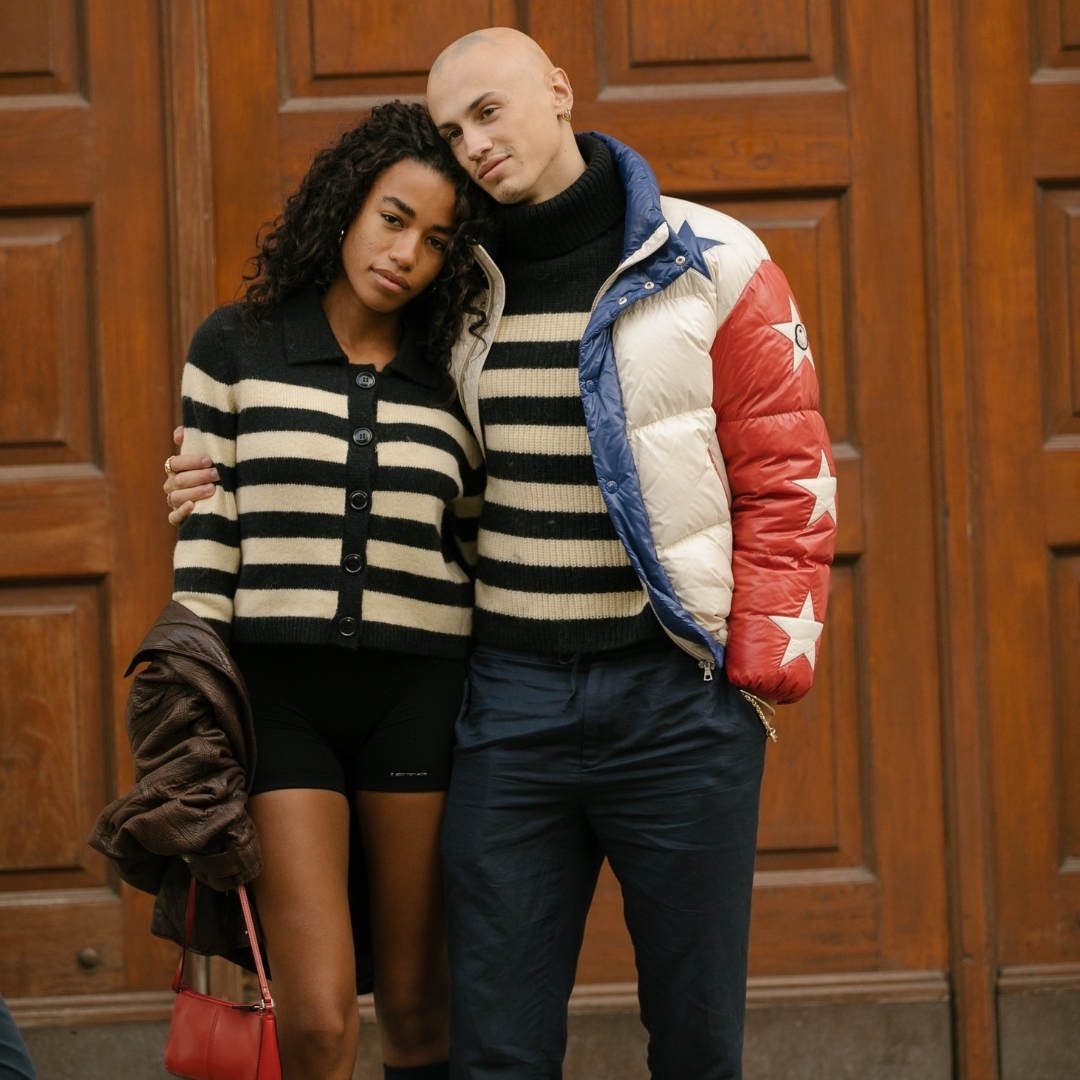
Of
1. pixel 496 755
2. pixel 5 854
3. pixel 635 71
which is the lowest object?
pixel 5 854

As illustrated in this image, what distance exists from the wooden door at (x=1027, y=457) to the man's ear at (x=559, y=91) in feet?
4.08

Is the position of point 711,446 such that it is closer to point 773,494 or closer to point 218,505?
point 773,494

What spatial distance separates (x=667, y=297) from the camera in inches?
76.3

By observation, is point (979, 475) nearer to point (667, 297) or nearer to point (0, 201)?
point (667, 297)

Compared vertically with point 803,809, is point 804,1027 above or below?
below

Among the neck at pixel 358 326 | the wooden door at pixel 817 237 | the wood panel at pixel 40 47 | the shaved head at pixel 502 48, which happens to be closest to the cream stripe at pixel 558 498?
the neck at pixel 358 326

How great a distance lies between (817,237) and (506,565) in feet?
4.46

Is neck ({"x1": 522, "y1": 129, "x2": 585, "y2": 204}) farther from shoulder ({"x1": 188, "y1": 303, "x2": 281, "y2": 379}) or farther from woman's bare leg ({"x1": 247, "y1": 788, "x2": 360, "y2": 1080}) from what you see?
woman's bare leg ({"x1": 247, "y1": 788, "x2": 360, "y2": 1080})

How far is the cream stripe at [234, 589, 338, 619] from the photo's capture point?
1.94 meters

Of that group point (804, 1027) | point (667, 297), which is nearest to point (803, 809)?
point (804, 1027)

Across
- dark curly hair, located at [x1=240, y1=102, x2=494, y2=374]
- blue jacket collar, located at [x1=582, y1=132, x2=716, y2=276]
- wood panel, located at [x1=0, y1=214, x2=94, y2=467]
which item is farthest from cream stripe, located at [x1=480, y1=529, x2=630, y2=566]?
wood panel, located at [x1=0, y1=214, x2=94, y2=467]

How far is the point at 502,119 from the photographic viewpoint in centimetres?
202

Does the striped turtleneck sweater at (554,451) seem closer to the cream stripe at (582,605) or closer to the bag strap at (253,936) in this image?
the cream stripe at (582,605)

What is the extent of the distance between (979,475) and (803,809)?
0.89 m
